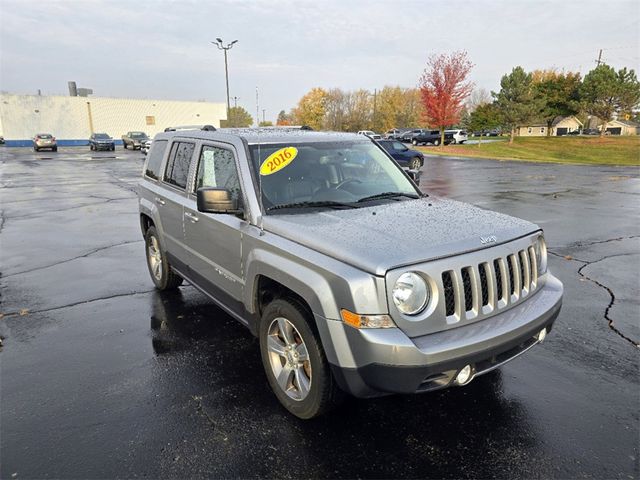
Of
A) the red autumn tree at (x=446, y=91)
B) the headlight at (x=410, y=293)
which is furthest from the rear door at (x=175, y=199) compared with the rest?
the red autumn tree at (x=446, y=91)

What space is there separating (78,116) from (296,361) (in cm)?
7126

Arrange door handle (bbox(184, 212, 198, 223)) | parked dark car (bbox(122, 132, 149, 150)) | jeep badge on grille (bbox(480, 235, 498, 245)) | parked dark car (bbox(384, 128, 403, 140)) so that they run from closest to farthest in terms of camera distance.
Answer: jeep badge on grille (bbox(480, 235, 498, 245)), door handle (bbox(184, 212, 198, 223)), parked dark car (bbox(122, 132, 149, 150)), parked dark car (bbox(384, 128, 403, 140))

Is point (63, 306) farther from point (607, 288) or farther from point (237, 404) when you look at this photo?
point (607, 288)

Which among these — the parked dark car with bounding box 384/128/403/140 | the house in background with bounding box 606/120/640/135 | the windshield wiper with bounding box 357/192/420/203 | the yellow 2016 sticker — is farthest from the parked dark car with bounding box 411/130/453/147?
the house in background with bounding box 606/120/640/135

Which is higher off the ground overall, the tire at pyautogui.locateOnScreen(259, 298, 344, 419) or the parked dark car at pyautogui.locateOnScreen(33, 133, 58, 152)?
the parked dark car at pyautogui.locateOnScreen(33, 133, 58, 152)

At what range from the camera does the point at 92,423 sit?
3.11 metres

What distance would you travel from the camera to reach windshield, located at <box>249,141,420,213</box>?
360 cm

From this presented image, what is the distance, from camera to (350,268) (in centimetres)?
260

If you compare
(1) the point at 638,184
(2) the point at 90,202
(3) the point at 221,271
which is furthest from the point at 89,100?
(3) the point at 221,271

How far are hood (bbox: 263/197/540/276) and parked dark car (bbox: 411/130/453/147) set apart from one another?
50.4 meters

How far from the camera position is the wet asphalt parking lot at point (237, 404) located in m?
2.72

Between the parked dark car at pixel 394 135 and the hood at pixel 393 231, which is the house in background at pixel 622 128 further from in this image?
the hood at pixel 393 231

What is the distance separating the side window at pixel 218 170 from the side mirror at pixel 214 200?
0.17 meters

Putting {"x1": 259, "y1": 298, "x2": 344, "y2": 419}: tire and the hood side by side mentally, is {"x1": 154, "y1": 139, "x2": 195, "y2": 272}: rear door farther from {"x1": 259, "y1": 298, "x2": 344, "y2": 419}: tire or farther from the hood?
{"x1": 259, "y1": 298, "x2": 344, "y2": 419}: tire
